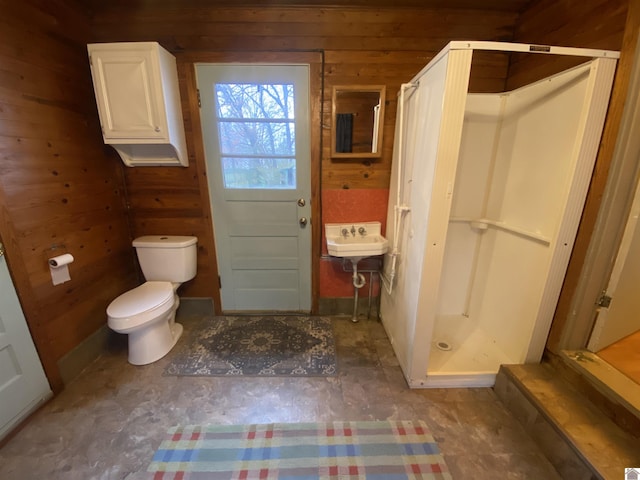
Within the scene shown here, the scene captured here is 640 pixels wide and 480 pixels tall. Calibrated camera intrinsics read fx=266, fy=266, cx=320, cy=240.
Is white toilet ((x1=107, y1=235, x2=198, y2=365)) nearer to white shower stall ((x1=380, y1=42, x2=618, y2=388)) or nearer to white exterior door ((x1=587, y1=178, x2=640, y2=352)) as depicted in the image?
white shower stall ((x1=380, y1=42, x2=618, y2=388))

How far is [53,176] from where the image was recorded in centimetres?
159

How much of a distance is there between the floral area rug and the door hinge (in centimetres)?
154

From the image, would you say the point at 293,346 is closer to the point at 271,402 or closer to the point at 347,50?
the point at 271,402

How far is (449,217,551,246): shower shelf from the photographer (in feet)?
4.97

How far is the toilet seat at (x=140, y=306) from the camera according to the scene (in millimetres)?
1702

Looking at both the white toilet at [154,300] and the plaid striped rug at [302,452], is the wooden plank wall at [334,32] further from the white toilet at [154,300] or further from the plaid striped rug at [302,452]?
the plaid striped rug at [302,452]

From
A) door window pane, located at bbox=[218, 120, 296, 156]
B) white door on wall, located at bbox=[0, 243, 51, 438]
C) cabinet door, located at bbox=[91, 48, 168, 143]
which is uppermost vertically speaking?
cabinet door, located at bbox=[91, 48, 168, 143]

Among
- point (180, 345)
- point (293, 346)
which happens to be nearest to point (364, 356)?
point (293, 346)

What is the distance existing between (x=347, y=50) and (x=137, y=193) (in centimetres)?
197

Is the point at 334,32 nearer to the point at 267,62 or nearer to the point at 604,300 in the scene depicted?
the point at 267,62

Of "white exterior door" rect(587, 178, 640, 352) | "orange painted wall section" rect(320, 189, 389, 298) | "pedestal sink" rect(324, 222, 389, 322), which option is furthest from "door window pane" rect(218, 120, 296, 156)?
"white exterior door" rect(587, 178, 640, 352)

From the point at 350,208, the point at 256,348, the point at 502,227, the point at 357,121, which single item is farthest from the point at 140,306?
the point at 502,227

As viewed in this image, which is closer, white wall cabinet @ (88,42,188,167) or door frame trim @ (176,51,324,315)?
white wall cabinet @ (88,42,188,167)

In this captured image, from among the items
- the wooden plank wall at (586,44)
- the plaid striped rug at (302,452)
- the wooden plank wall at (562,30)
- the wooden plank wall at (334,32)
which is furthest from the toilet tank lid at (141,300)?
the wooden plank wall at (562,30)
